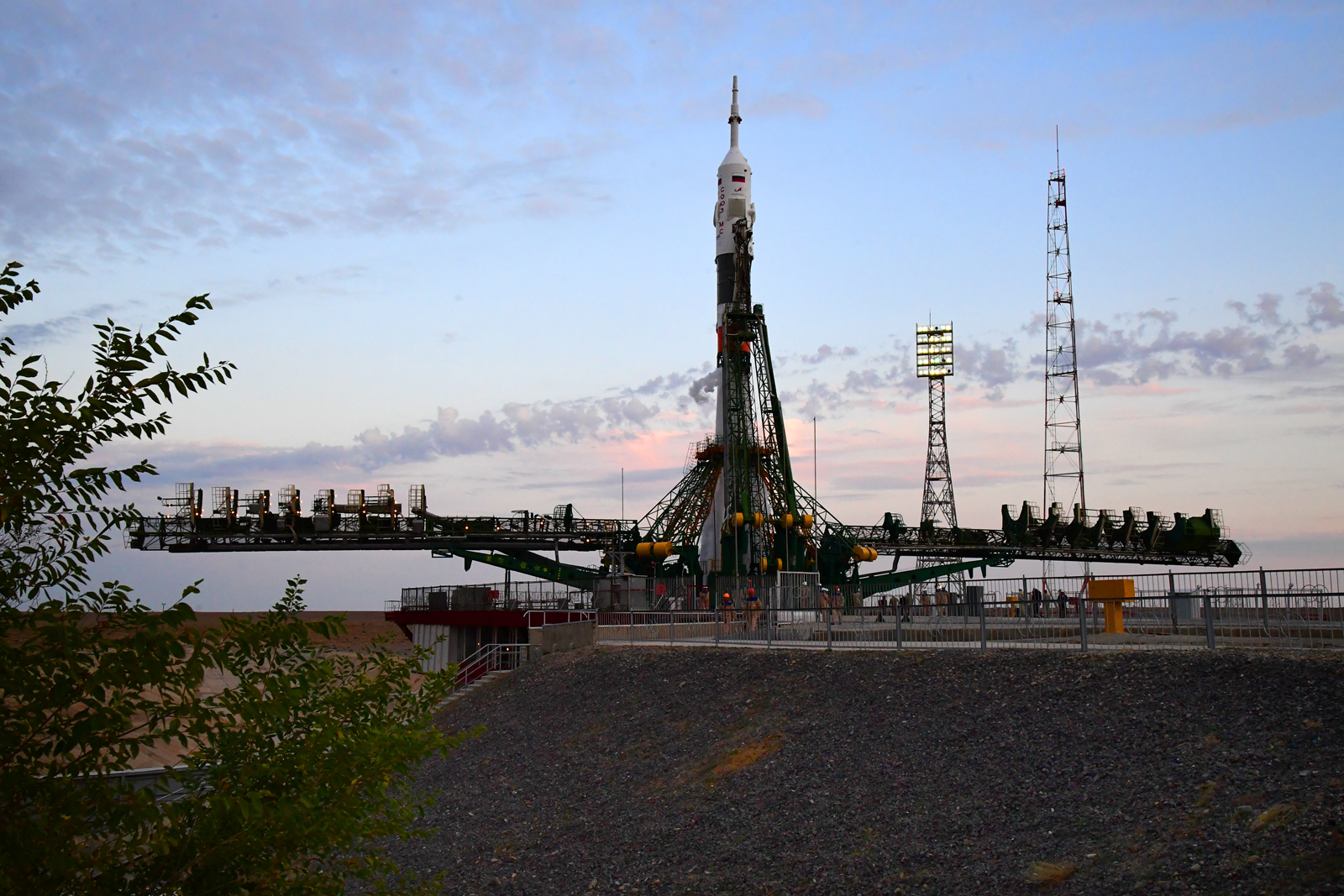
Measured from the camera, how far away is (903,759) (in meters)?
19.5

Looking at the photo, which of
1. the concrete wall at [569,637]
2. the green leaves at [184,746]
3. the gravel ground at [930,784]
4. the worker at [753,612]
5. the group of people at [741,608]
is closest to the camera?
the green leaves at [184,746]

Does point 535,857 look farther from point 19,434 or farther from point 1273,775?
point 19,434

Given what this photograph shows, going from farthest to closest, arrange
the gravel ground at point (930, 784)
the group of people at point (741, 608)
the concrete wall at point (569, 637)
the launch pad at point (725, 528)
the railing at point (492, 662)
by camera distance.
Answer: the launch pad at point (725, 528) < the railing at point (492, 662) < the concrete wall at point (569, 637) < the group of people at point (741, 608) < the gravel ground at point (930, 784)

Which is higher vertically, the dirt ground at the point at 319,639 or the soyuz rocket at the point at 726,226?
the soyuz rocket at the point at 726,226

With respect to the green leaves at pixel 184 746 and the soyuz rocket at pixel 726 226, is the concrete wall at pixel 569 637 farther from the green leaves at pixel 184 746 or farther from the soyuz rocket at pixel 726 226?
the green leaves at pixel 184 746

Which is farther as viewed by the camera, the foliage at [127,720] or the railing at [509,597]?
the railing at [509,597]

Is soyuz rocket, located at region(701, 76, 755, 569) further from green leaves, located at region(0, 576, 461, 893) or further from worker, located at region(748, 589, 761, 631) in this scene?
green leaves, located at region(0, 576, 461, 893)

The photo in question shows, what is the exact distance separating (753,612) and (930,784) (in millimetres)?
16241

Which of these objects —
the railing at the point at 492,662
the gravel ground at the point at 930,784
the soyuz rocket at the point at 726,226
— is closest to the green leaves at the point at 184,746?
the gravel ground at the point at 930,784

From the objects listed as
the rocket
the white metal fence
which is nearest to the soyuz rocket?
the rocket

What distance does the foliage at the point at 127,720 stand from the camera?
635cm

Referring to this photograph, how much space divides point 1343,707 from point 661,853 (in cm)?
1087

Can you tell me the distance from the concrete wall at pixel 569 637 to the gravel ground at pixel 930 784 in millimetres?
9341

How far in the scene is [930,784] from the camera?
1814 cm
